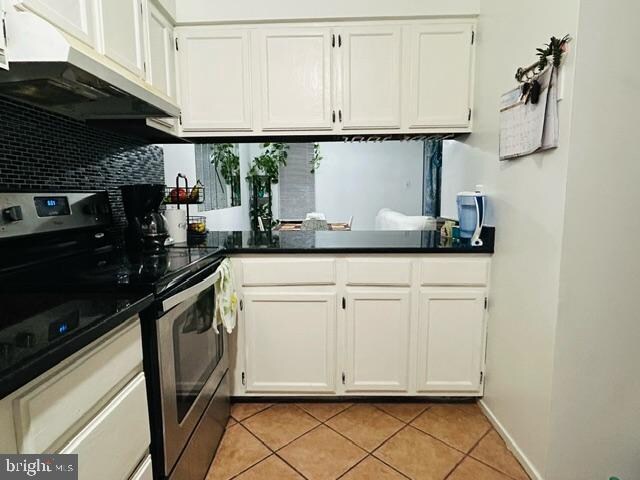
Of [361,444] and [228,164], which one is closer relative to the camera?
[361,444]

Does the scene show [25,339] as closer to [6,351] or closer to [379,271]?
[6,351]

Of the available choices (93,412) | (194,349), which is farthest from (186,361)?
(93,412)

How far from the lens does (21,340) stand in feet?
2.24

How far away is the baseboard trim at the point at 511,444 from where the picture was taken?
4.73 ft

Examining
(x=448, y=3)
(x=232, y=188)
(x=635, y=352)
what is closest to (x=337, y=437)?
(x=635, y=352)

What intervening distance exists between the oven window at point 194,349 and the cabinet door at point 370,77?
1.22 metres

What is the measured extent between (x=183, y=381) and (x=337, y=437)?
2.77 feet

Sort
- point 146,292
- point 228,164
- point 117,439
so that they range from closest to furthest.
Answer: point 117,439, point 146,292, point 228,164

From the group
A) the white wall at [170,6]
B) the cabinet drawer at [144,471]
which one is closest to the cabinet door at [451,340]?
the cabinet drawer at [144,471]

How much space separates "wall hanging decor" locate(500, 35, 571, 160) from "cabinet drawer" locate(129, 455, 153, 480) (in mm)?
1655

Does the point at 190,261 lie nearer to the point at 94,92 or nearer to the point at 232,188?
the point at 94,92

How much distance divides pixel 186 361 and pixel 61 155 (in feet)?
3.26

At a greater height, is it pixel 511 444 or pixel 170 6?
pixel 170 6

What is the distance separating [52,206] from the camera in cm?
139
